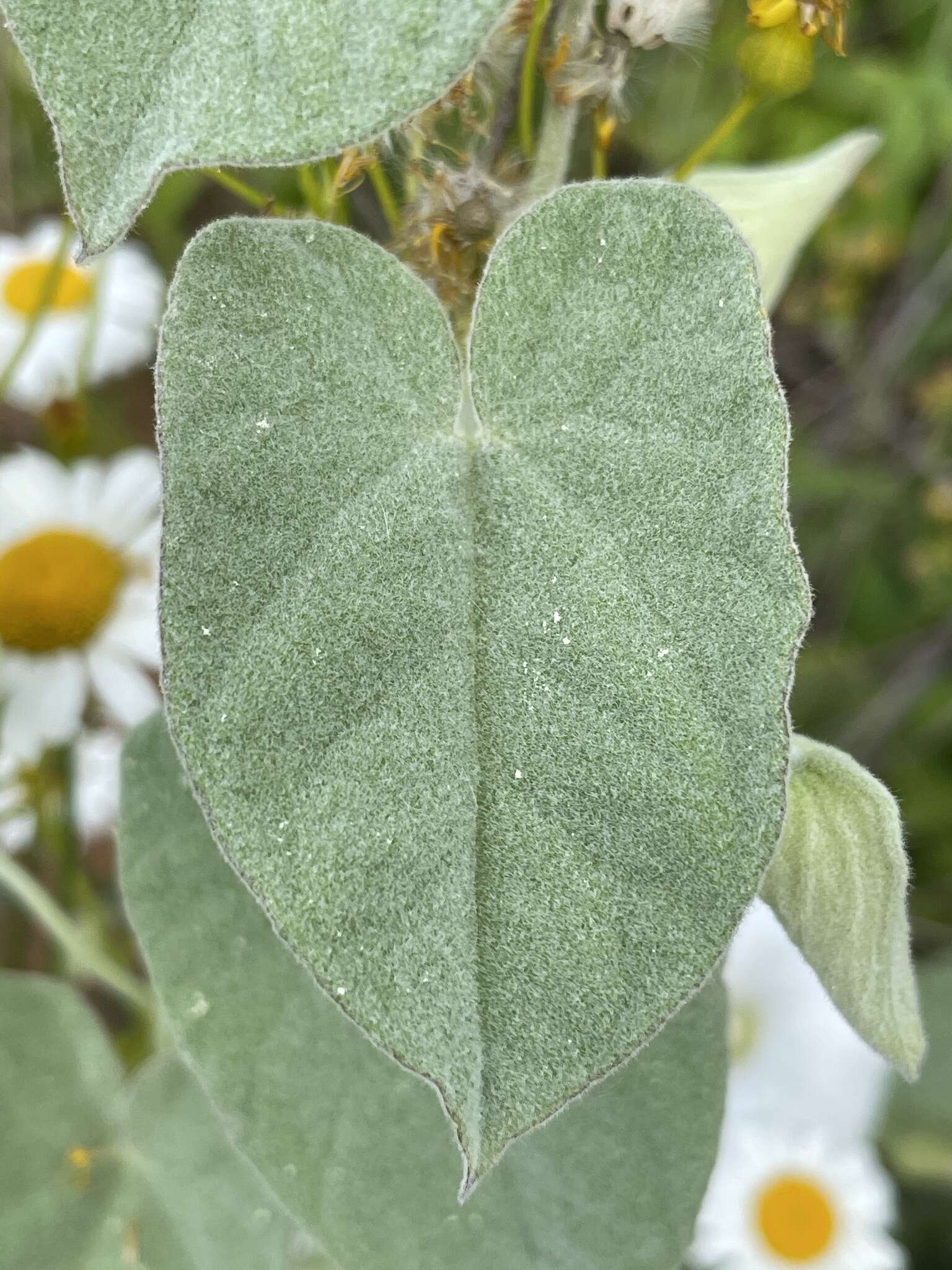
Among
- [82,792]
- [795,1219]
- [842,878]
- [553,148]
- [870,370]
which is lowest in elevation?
[795,1219]

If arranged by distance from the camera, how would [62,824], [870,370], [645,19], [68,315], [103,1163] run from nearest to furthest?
1. [645,19]
2. [103,1163]
3. [62,824]
4. [68,315]
5. [870,370]

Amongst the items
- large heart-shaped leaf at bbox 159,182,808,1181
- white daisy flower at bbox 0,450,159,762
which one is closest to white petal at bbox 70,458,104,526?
white daisy flower at bbox 0,450,159,762

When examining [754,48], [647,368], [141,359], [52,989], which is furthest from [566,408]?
[141,359]

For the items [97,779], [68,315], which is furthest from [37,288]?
[97,779]

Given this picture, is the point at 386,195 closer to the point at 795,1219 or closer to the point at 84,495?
the point at 84,495

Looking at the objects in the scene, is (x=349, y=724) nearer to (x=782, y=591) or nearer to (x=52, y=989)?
(x=782, y=591)

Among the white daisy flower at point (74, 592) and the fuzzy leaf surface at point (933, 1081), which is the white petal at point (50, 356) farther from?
the fuzzy leaf surface at point (933, 1081)

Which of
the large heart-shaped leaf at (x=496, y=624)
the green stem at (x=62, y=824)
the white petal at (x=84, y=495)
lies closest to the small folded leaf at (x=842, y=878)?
the large heart-shaped leaf at (x=496, y=624)

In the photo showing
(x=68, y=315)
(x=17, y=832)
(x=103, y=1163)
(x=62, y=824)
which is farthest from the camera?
(x=68, y=315)
